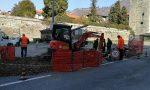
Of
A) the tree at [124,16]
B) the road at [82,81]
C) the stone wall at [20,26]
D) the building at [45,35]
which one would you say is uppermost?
the tree at [124,16]

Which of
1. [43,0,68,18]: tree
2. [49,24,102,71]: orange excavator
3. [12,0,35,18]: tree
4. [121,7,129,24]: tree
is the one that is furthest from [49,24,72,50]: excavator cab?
[121,7,129,24]: tree

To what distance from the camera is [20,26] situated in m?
60.7

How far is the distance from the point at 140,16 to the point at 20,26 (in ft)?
136

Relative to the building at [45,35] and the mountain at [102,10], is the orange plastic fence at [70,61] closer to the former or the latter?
the building at [45,35]

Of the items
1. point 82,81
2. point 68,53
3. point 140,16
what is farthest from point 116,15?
point 82,81

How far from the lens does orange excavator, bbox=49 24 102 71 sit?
68.2 ft

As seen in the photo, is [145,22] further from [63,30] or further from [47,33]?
[63,30]

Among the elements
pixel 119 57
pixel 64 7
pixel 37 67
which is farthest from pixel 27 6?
pixel 37 67

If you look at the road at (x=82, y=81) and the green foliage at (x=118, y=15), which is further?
the green foliage at (x=118, y=15)

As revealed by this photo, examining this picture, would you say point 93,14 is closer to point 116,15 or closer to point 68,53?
point 116,15

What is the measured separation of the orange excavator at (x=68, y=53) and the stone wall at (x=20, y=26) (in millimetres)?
31908

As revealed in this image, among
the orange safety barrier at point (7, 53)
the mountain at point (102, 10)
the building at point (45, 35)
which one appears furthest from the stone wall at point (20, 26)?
the mountain at point (102, 10)

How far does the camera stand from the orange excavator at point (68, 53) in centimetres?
2078

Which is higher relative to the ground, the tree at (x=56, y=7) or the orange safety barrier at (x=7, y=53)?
the tree at (x=56, y=7)
